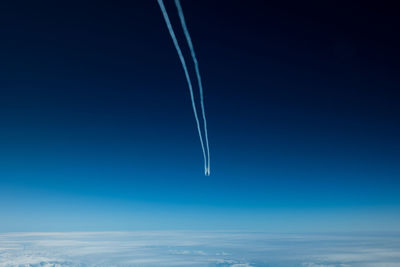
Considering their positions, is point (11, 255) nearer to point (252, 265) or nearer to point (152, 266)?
point (152, 266)

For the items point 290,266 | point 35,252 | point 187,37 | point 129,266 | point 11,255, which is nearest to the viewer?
point 187,37

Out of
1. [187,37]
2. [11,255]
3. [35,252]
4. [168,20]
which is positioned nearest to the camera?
[168,20]

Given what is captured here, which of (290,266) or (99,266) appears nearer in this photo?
(99,266)

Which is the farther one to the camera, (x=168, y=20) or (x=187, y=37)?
(x=187, y=37)

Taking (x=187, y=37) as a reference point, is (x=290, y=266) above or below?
below

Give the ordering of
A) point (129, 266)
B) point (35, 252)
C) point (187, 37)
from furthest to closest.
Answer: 1. point (35, 252)
2. point (129, 266)
3. point (187, 37)

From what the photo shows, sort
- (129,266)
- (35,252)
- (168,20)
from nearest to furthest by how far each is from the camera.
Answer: (168,20) → (129,266) → (35,252)

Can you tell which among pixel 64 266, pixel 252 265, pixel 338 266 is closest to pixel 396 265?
pixel 338 266

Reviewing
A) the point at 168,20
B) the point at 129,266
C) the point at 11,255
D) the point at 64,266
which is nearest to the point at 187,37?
the point at 168,20

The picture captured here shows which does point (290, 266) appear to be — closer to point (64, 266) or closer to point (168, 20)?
point (64, 266)
